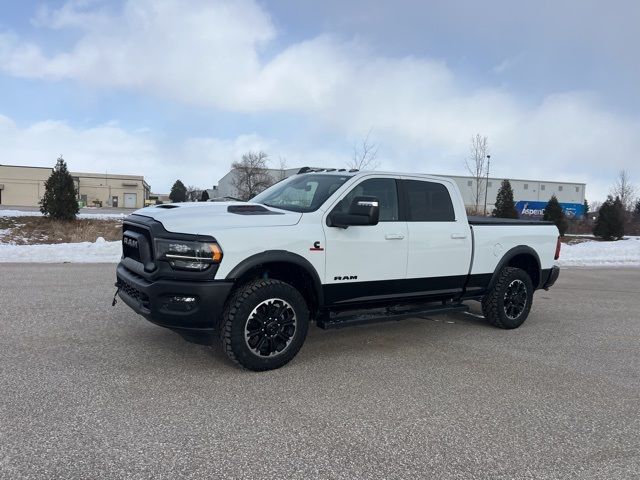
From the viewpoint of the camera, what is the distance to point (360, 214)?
15.4ft

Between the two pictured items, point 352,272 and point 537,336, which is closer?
point 352,272

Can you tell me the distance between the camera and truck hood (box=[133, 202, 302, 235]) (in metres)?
4.28

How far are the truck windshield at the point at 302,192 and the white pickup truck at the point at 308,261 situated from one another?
0.02 metres

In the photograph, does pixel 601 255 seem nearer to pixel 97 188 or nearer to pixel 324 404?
pixel 324 404

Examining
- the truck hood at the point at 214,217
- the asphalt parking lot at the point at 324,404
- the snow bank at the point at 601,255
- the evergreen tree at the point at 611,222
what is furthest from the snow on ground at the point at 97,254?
the evergreen tree at the point at 611,222

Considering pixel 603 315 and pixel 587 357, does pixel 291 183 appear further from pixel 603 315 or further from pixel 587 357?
pixel 603 315

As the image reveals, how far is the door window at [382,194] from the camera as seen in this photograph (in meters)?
5.20

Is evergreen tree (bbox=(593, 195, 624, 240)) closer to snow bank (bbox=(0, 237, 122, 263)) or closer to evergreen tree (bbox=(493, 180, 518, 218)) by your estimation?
evergreen tree (bbox=(493, 180, 518, 218))

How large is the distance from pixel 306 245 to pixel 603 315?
5.65 metres

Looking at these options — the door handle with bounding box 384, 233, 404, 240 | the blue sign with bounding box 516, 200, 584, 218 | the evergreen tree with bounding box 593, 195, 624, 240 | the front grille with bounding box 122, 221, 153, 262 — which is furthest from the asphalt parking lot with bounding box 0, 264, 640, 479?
the blue sign with bounding box 516, 200, 584, 218

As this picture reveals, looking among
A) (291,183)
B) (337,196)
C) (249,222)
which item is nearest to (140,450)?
(249,222)

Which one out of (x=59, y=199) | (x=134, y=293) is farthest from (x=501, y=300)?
(x=59, y=199)

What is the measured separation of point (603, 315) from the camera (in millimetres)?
7820

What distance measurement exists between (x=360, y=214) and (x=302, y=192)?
3.31 ft
